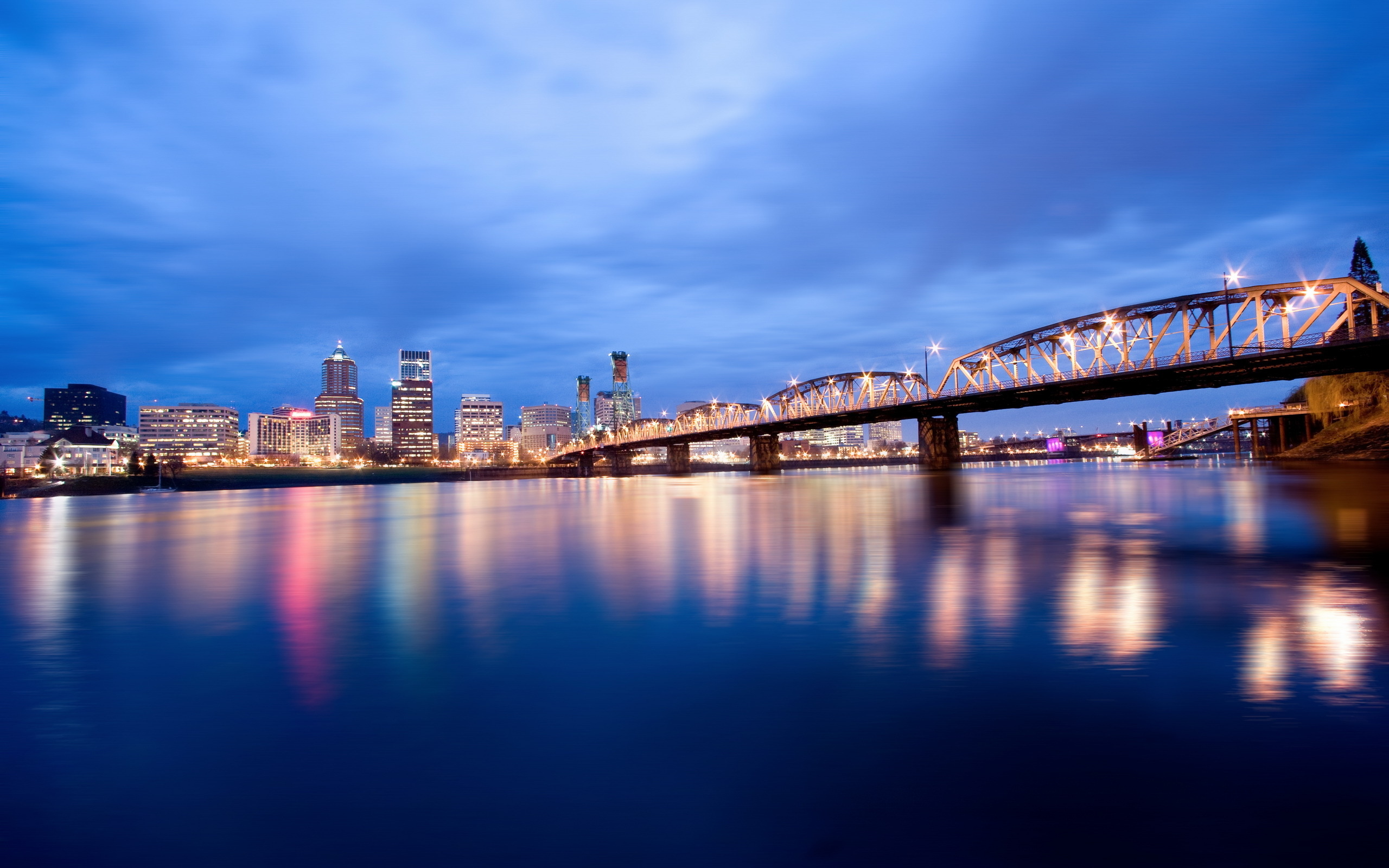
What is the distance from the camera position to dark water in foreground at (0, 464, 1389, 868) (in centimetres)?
454

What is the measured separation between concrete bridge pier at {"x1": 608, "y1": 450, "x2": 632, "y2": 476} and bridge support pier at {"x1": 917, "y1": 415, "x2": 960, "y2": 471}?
8191 centimetres

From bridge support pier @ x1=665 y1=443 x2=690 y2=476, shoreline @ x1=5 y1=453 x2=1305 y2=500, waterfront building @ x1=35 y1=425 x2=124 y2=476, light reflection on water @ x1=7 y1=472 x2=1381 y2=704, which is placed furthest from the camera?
Answer: waterfront building @ x1=35 y1=425 x2=124 y2=476

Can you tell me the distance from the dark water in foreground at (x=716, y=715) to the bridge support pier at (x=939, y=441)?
268 feet

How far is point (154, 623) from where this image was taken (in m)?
12.3

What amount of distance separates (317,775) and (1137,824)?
6.00m

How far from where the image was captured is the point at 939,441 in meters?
97.5

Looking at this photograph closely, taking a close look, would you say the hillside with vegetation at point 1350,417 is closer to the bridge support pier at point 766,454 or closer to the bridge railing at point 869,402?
the bridge railing at point 869,402

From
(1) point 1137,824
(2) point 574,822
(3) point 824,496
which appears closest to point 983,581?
(1) point 1137,824

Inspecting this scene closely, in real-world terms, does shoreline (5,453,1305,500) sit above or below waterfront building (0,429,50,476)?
below

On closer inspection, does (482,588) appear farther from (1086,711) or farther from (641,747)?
(1086,711)

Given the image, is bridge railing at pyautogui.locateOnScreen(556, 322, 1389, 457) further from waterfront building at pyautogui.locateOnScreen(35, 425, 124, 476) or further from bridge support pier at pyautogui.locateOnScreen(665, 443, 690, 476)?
waterfront building at pyautogui.locateOnScreen(35, 425, 124, 476)

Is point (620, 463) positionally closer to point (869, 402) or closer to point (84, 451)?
point (869, 402)

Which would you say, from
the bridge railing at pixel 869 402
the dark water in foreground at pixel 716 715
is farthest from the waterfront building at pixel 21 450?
the dark water in foreground at pixel 716 715

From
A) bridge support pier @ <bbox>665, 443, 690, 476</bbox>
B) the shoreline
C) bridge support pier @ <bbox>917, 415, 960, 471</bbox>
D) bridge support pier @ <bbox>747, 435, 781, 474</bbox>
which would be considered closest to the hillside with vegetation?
the shoreline
